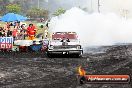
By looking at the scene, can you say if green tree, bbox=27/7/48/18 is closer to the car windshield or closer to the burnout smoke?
the burnout smoke

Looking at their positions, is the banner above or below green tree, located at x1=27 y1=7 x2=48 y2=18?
below

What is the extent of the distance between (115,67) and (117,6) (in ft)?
149

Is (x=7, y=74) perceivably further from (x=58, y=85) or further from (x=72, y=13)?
(x=72, y=13)

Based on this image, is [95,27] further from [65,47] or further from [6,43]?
[65,47]

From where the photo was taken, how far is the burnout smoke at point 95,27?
37.8 metres

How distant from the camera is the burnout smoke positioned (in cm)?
3781

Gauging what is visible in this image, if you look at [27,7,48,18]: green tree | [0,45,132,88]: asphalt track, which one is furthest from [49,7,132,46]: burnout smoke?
[27,7,48,18]: green tree

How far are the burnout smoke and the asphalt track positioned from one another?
47.3 ft

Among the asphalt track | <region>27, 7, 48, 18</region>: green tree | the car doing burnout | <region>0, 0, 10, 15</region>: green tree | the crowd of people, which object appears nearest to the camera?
the asphalt track

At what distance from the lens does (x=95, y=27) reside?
136 ft

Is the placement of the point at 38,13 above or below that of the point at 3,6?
below

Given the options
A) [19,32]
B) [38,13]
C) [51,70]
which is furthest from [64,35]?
[38,13]

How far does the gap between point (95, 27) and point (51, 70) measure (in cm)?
2479

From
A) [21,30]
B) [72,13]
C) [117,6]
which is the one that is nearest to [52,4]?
[117,6]
